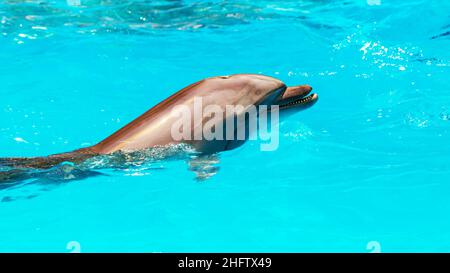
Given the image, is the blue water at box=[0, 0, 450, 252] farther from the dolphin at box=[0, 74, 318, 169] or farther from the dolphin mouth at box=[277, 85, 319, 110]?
the dolphin mouth at box=[277, 85, 319, 110]

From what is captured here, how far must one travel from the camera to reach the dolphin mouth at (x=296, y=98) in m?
5.94

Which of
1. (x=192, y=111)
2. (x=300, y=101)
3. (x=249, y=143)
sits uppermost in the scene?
(x=300, y=101)

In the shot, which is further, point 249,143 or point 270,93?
point 249,143

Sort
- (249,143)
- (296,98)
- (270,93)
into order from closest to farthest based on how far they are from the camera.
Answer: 1. (270,93)
2. (296,98)
3. (249,143)

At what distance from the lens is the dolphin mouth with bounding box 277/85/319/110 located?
594cm

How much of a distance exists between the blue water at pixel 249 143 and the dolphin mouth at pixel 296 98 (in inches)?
27.3

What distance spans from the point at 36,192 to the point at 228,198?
1.64 meters

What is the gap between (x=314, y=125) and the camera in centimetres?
748

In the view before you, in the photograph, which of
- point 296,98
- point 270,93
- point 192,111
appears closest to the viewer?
point 192,111

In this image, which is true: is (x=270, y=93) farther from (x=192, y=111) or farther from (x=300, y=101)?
(x=192, y=111)

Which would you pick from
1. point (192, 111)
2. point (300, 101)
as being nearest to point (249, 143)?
point (300, 101)

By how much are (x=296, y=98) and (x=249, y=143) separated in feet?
2.57

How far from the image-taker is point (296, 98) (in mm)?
5992

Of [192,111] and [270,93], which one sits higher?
[270,93]
